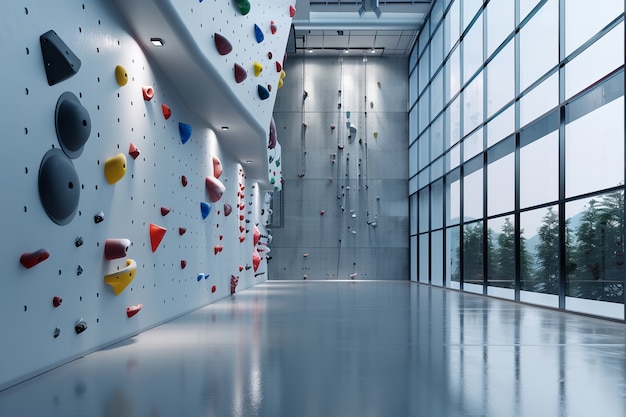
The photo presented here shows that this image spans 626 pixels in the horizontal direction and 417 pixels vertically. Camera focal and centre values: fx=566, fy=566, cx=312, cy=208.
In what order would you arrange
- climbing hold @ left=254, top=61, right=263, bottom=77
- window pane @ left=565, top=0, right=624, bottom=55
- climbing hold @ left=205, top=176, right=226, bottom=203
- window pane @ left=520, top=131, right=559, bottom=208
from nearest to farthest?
window pane @ left=565, top=0, right=624, bottom=55
climbing hold @ left=205, top=176, right=226, bottom=203
climbing hold @ left=254, top=61, right=263, bottom=77
window pane @ left=520, top=131, right=559, bottom=208

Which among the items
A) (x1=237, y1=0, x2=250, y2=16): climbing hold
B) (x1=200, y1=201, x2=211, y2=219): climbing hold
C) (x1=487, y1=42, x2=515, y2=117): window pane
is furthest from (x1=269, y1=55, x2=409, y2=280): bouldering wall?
(x1=237, y1=0, x2=250, y2=16): climbing hold

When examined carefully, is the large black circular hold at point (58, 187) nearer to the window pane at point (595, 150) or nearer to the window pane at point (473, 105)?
the window pane at point (595, 150)

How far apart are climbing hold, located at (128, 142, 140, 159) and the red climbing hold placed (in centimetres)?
253

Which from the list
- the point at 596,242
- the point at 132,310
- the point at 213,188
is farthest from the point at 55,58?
the point at 596,242

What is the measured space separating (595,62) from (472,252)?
9678 millimetres

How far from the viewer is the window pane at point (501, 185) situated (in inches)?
553

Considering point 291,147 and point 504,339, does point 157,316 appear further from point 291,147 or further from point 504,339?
point 291,147

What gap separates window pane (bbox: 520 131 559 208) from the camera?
11.7 meters

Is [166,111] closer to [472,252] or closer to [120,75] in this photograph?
[120,75]

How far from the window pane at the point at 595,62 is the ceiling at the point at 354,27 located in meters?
11.2

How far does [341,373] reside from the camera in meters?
4.48

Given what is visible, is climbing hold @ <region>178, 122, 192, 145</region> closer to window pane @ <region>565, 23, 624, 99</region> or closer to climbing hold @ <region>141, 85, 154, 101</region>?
climbing hold @ <region>141, 85, 154, 101</region>

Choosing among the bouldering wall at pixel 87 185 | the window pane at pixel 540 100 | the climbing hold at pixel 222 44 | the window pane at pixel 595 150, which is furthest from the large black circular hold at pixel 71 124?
the window pane at pixel 540 100

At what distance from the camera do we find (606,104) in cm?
976
